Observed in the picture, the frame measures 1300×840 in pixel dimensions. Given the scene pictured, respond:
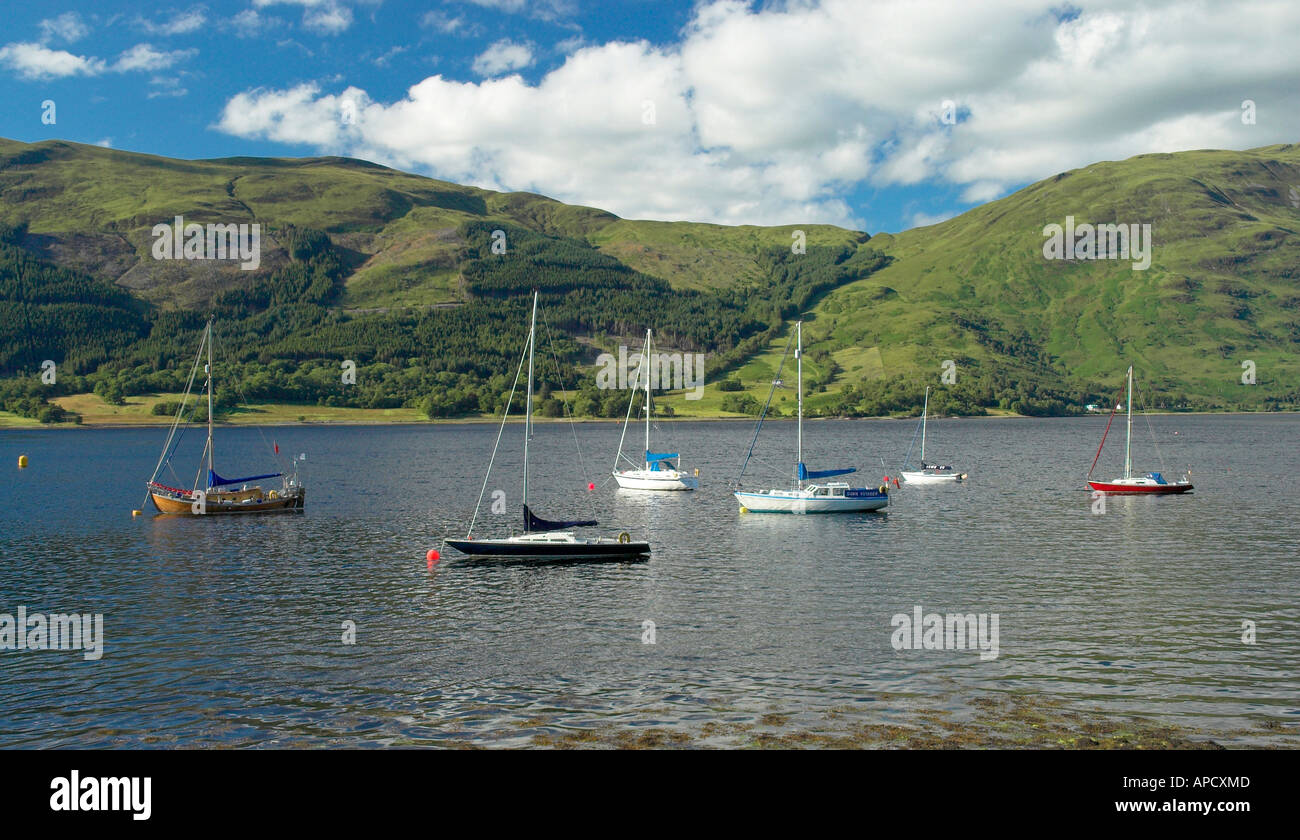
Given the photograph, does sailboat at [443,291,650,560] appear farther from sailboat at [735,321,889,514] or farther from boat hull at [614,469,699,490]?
boat hull at [614,469,699,490]

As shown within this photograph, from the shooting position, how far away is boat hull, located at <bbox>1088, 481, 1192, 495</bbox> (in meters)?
106

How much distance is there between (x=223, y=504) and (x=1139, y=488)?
10465 centimetres

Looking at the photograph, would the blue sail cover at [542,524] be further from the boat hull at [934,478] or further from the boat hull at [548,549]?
the boat hull at [934,478]

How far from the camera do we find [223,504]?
9100 centimetres

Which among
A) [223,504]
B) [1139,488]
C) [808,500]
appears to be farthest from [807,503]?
[223,504]

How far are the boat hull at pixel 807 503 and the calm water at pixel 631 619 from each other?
4.29 feet

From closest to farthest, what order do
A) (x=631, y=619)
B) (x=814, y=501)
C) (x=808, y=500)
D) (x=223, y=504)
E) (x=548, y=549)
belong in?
1. (x=631, y=619)
2. (x=548, y=549)
3. (x=808, y=500)
4. (x=814, y=501)
5. (x=223, y=504)

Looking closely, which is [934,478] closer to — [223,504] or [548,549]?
[548,549]

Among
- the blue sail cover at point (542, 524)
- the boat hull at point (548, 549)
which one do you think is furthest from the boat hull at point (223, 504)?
the blue sail cover at point (542, 524)

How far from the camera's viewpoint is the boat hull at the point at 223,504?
90.5m

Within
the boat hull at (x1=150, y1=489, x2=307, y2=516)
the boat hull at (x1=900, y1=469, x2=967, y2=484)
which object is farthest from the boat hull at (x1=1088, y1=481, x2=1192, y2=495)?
the boat hull at (x1=150, y1=489, x2=307, y2=516)

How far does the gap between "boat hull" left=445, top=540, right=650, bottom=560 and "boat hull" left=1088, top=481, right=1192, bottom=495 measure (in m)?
71.2
